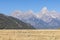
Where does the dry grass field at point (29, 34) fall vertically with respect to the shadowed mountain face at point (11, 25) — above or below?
below

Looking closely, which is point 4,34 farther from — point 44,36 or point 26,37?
point 44,36

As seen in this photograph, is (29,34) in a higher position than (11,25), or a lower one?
lower

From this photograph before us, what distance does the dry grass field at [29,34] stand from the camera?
5383mm

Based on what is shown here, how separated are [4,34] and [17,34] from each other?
404 mm

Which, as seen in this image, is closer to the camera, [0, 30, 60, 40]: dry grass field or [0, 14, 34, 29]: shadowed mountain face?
[0, 30, 60, 40]: dry grass field

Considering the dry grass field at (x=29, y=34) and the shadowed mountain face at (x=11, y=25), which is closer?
the dry grass field at (x=29, y=34)

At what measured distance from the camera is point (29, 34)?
217 inches

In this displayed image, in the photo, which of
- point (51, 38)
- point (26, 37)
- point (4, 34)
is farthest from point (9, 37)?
point (51, 38)

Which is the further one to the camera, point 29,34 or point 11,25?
point 11,25

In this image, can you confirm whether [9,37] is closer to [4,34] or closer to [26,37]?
[4,34]

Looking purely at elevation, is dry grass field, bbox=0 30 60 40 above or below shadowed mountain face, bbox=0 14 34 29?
below

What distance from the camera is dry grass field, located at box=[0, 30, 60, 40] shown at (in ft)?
17.7

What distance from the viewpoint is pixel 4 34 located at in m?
5.62

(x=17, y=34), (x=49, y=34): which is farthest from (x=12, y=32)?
(x=49, y=34)
